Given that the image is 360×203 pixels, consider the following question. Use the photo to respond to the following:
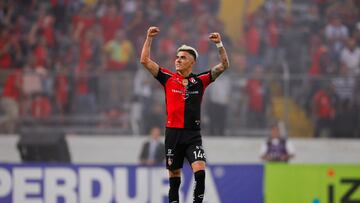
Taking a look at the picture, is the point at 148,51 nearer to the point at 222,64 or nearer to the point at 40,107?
the point at 222,64

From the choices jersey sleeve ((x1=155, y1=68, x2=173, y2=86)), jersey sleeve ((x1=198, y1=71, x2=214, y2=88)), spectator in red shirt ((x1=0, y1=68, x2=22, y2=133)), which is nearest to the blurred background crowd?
spectator in red shirt ((x1=0, y1=68, x2=22, y2=133))

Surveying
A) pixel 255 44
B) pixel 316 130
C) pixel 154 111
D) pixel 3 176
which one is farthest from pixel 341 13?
pixel 3 176

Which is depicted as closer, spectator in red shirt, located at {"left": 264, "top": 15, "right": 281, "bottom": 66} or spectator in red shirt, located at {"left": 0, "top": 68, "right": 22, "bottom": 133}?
spectator in red shirt, located at {"left": 0, "top": 68, "right": 22, "bottom": 133}

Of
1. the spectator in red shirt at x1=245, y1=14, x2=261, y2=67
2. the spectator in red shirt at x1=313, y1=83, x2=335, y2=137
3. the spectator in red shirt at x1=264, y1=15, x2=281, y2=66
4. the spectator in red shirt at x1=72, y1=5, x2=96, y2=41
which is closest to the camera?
the spectator in red shirt at x1=313, y1=83, x2=335, y2=137

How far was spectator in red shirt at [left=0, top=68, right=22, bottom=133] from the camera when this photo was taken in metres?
18.4

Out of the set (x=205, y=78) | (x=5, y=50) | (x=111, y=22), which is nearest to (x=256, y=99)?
(x=111, y=22)

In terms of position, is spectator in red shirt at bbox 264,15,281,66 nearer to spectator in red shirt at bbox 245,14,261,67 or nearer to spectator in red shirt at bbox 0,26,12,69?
spectator in red shirt at bbox 245,14,261,67

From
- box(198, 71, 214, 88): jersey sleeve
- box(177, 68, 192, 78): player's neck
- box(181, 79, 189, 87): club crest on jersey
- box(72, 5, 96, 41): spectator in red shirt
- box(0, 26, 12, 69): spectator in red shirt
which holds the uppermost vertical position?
box(72, 5, 96, 41): spectator in red shirt

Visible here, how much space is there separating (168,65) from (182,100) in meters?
9.15

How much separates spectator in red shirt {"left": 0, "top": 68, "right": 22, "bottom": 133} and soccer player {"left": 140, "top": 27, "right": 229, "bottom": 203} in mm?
8538

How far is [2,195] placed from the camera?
14.4 metres

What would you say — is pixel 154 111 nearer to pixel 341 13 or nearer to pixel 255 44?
pixel 255 44

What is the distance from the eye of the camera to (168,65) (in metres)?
19.5

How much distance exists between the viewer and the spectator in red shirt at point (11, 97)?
60.5 feet
